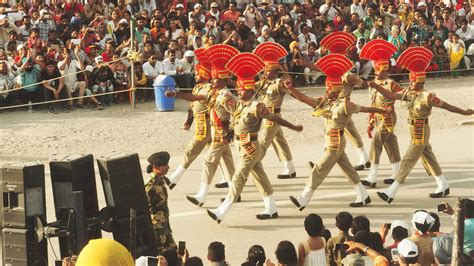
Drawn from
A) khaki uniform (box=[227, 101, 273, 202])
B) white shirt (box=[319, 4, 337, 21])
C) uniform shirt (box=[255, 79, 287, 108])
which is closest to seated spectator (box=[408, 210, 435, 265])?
khaki uniform (box=[227, 101, 273, 202])

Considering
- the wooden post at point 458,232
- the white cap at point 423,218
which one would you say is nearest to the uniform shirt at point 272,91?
the white cap at point 423,218

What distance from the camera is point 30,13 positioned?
2239 cm

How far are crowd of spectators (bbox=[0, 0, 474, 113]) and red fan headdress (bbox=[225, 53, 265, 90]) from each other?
4519mm

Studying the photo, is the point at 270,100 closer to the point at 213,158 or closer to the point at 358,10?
the point at 213,158

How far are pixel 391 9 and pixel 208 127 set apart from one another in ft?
36.5

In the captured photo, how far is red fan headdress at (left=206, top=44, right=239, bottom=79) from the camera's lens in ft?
48.7

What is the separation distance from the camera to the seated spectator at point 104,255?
664 cm

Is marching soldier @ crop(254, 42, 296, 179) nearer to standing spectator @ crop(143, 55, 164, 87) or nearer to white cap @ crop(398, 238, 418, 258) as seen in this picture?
standing spectator @ crop(143, 55, 164, 87)

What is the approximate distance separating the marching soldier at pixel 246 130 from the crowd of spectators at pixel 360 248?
3008 mm

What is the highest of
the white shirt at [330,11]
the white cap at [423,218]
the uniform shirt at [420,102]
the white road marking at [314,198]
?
the uniform shirt at [420,102]

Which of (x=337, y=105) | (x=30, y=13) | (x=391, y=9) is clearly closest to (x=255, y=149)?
(x=337, y=105)

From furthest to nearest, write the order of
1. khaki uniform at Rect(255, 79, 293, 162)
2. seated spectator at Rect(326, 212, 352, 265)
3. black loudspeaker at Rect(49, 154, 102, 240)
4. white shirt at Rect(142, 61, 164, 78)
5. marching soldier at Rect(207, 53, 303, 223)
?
white shirt at Rect(142, 61, 164, 78) → khaki uniform at Rect(255, 79, 293, 162) → marching soldier at Rect(207, 53, 303, 223) → seated spectator at Rect(326, 212, 352, 265) → black loudspeaker at Rect(49, 154, 102, 240)

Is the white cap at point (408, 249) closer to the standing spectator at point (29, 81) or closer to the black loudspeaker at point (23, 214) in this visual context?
the black loudspeaker at point (23, 214)

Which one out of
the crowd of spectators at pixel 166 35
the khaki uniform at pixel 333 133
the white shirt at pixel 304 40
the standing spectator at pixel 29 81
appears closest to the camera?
the khaki uniform at pixel 333 133
